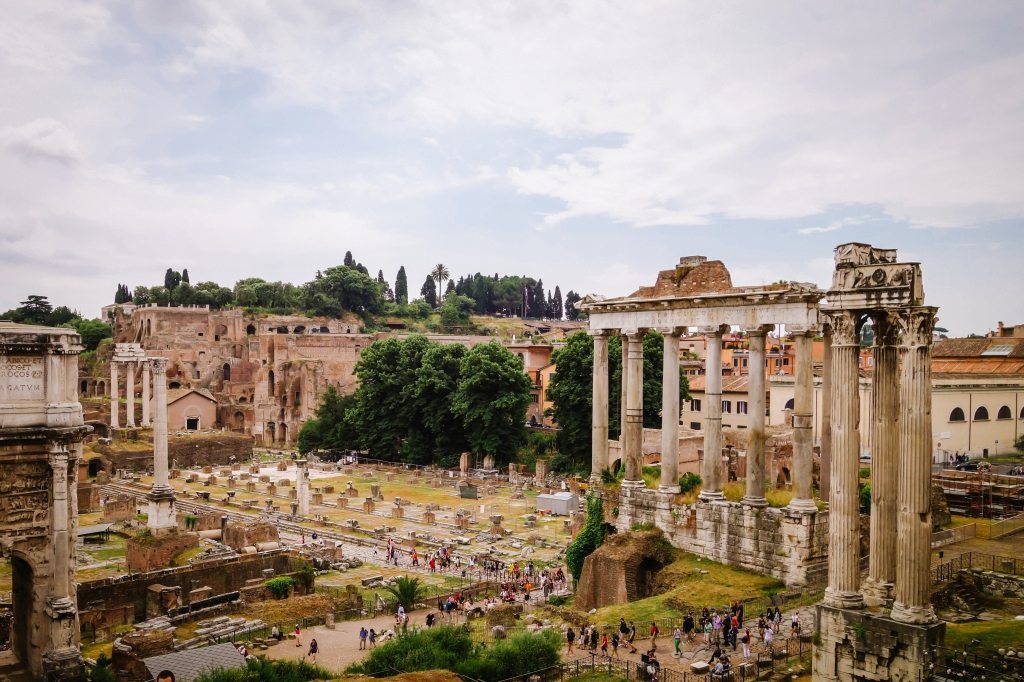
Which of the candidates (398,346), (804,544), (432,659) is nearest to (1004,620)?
(804,544)

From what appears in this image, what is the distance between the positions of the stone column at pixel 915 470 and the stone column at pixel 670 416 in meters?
10.2

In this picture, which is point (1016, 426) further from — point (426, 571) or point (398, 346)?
point (398, 346)

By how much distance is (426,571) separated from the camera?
94.5 feet

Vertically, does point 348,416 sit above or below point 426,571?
above

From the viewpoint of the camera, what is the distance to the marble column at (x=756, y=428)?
65.9 ft

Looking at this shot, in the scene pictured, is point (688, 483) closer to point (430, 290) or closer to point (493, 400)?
point (493, 400)

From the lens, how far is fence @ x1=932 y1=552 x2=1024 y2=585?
18.1 m

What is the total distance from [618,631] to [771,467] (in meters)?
21.4

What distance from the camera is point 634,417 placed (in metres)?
23.0

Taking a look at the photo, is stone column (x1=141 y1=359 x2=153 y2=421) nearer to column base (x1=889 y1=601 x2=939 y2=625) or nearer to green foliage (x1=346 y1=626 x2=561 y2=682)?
green foliage (x1=346 y1=626 x2=561 y2=682)

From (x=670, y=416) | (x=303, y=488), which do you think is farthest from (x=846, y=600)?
(x=303, y=488)

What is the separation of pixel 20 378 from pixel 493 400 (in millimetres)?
33891

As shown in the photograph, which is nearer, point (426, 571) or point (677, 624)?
point (677, 624)

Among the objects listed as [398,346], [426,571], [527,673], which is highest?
[398,346]
